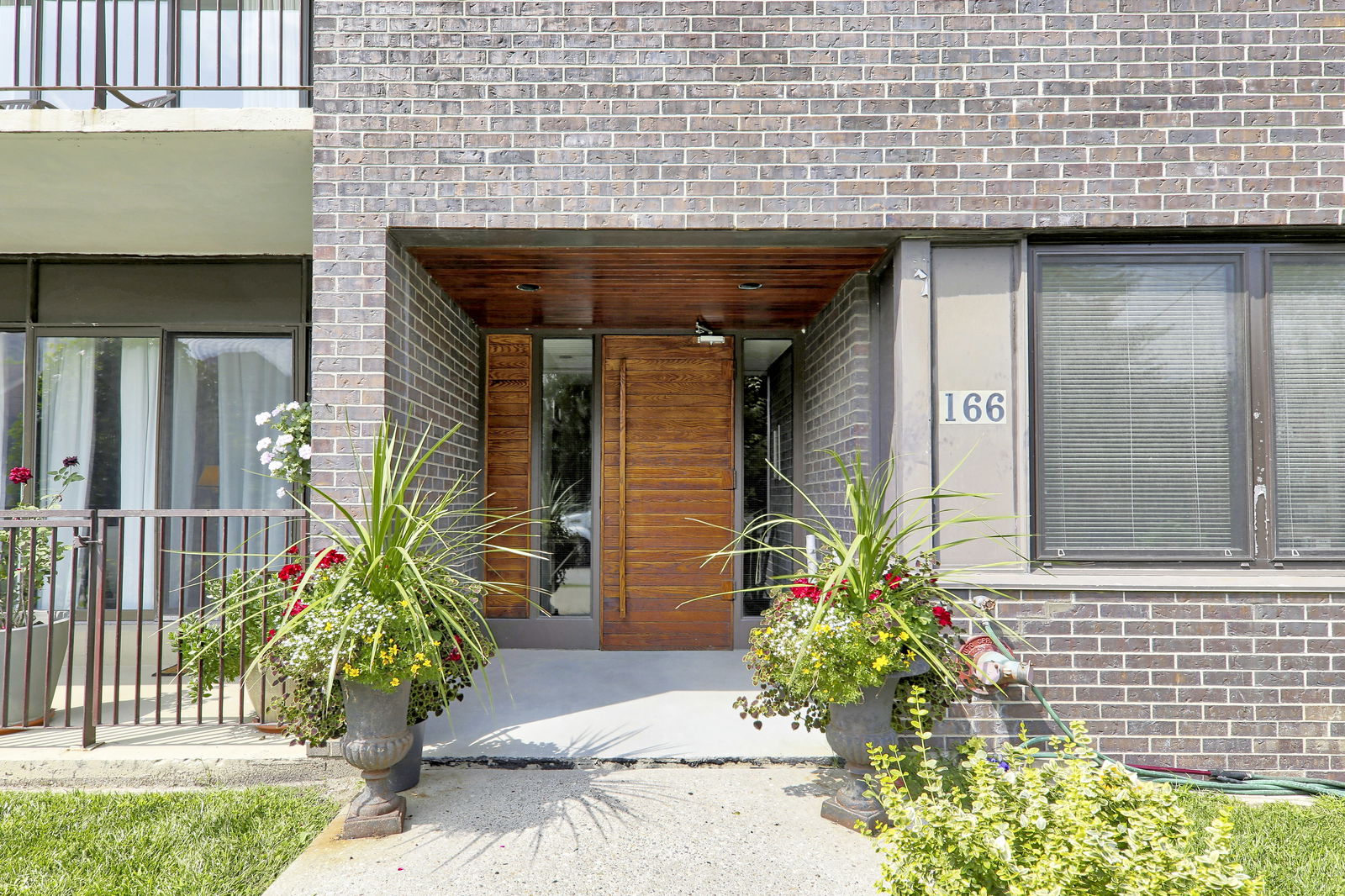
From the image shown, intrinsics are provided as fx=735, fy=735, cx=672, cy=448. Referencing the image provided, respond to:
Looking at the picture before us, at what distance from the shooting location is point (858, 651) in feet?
8.09

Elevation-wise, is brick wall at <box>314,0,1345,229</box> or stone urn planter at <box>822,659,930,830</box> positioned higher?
brick wall at <box>314,0,1345,229</box>

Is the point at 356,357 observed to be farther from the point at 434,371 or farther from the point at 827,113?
the point at 827,113

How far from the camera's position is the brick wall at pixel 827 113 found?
3.24 metres

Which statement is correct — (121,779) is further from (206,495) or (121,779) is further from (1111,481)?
(1111,481)

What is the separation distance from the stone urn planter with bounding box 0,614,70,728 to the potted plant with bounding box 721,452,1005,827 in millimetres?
3149

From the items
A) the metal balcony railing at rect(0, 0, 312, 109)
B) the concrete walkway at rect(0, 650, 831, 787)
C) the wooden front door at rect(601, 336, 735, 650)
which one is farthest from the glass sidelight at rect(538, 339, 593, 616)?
the metal balcony railing at rect(0, 0, 312, 109)

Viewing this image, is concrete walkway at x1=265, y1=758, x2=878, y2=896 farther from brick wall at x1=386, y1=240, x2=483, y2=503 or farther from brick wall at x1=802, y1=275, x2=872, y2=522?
brick wall at x1=802, y1=275, x2=872, y2=522

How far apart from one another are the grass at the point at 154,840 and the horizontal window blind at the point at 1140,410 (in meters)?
3.26

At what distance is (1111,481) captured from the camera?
10.8ft

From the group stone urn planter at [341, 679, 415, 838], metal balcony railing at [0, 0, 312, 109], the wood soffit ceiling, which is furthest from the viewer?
metal balcony railing at [0, 0, 312, 109]

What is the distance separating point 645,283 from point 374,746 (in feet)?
8.90

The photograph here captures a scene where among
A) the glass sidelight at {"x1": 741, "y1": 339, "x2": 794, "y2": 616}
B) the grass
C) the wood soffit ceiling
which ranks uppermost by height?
the wood soffit ceiling

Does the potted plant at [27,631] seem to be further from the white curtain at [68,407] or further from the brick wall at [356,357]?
the brick wall at [356,357]

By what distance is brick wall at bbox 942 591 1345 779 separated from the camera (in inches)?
124
